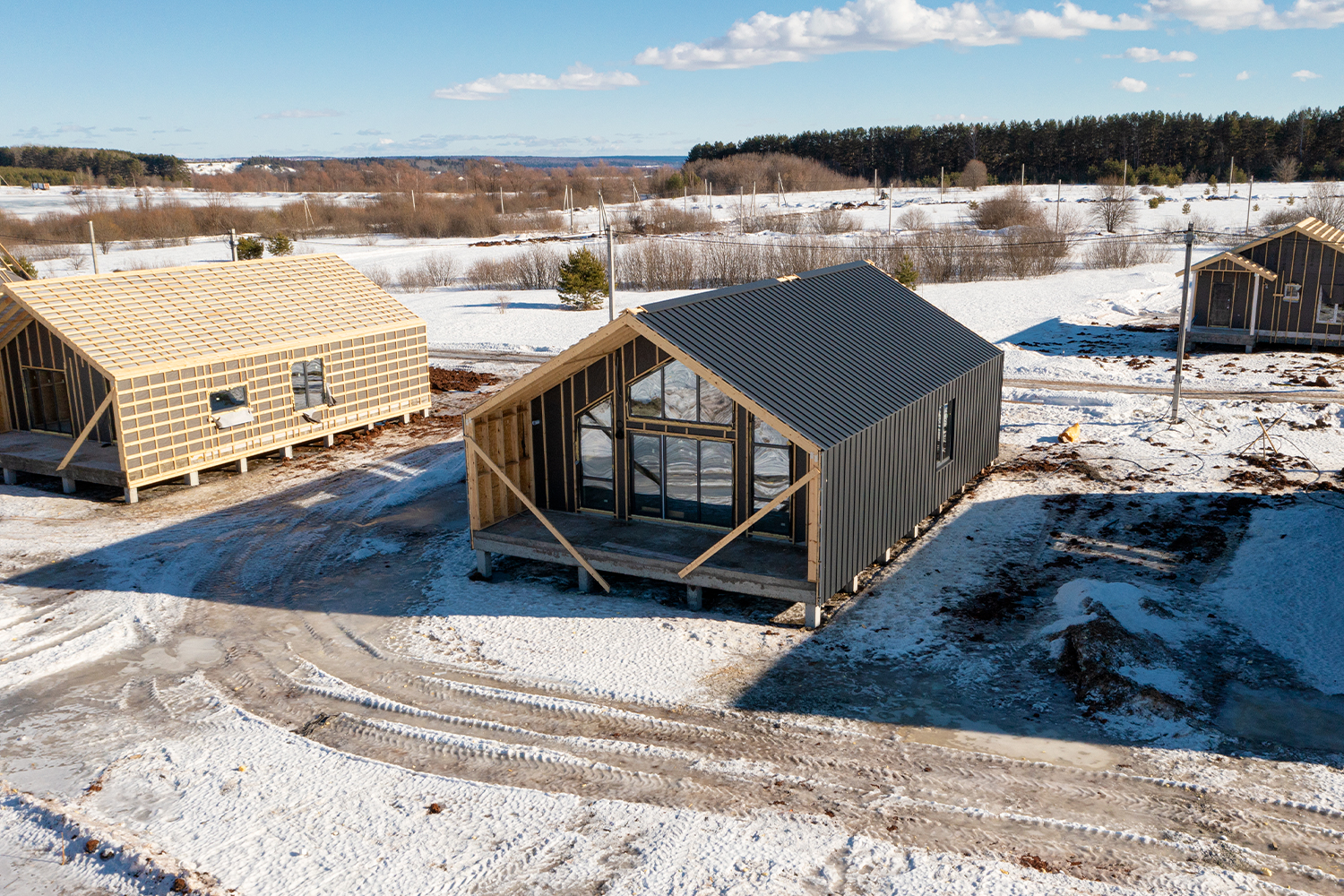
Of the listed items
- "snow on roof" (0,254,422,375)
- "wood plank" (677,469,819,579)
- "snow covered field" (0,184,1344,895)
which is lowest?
"snow covered field" (0,184,1344,895)

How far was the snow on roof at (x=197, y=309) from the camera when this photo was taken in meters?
20.2

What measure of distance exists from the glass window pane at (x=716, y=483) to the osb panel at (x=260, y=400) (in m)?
11.5

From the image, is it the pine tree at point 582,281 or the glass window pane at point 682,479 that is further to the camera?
the pine tree at point 582,281

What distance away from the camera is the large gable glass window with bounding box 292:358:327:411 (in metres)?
23.2

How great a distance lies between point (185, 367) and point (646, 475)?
10563 mm

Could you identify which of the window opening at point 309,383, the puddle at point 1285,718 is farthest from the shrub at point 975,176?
the puddle at point 1285,718

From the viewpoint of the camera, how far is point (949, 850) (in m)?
9.00

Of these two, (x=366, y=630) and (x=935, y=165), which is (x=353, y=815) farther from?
(x=935, y=165)

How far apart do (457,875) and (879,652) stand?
244 inches

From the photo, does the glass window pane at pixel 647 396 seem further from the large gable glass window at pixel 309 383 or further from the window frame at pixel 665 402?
the large gable glass window at pixel 309 383

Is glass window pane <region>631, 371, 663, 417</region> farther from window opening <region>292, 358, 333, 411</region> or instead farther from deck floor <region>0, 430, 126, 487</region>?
deck floor <region>0, 430, 126, 487</region>

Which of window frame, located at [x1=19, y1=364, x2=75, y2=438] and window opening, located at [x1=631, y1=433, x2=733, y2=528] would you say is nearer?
window opening, located at [x1=631, y1=433, x2=733, y2=528]

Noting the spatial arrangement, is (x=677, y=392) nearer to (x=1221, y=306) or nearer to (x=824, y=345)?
(x=824, y=345)

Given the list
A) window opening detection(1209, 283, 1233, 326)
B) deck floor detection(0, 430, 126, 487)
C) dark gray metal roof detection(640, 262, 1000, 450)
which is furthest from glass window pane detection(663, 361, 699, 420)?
window opening detection(1209, 283, 1233, 326)
